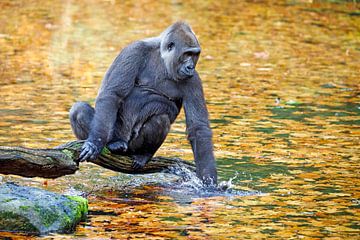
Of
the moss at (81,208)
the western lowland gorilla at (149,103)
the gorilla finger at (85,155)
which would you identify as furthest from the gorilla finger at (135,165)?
the moss at (81,208)

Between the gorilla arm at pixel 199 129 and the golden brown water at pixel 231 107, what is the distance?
250mm

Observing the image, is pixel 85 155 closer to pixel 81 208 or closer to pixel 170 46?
pixel 81 208

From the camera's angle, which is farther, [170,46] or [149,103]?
[149,103]

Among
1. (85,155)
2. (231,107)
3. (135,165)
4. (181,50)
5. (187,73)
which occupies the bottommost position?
(231,107)

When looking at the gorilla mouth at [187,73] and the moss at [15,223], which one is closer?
the moss at [15,223]

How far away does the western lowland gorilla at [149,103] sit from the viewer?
734cm

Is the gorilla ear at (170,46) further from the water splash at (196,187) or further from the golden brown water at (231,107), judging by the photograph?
the golden brown water at (231,107)

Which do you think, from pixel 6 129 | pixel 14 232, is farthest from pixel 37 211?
pixel 6 129

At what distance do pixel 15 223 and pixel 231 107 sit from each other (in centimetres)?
544

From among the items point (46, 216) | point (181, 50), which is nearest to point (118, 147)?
point (181, 50)

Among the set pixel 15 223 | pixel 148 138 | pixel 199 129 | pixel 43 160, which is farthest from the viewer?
pixel 148 138

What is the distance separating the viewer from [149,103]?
7.56 meters

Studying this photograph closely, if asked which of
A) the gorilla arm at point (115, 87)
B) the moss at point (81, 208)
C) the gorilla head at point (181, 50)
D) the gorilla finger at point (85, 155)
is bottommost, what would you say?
the moss at point (81, 208)

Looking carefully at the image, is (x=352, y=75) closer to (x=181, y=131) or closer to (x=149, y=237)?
(x=181, y=131)
